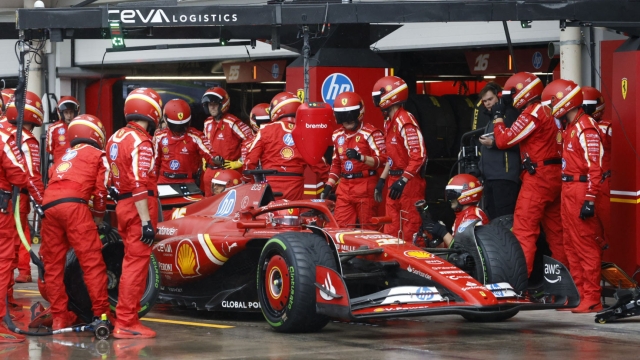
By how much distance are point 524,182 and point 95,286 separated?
454cm

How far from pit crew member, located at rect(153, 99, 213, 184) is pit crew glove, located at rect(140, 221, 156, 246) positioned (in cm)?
587

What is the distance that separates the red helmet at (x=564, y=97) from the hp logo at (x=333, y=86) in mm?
3698

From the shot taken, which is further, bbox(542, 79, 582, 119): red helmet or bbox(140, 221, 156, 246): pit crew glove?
bbox(542, 79, 582, 119): red helmet

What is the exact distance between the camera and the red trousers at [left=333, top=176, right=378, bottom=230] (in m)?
13.2

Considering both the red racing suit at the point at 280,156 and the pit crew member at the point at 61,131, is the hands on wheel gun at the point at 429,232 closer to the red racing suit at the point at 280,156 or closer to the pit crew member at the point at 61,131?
the red racing suit at the point at 280,156

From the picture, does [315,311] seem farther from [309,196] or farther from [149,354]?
[309,196]

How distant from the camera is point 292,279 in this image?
30.1 ft

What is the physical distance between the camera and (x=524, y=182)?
11.7 meters

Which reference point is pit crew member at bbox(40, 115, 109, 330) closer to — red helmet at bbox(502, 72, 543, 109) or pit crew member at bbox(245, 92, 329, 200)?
pit crew member at bbox(245, 92, 329, 200)

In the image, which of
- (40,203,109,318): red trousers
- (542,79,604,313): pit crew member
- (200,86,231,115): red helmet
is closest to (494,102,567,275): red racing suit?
(542,79,604,313): pit crew member

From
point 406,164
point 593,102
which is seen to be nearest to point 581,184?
point 593,102

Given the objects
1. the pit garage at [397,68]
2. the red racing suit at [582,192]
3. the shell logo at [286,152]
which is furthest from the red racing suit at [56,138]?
the red racing suit at [582,192]

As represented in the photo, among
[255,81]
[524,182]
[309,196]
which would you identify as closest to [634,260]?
[524,182]

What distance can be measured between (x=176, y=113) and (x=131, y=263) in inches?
239
